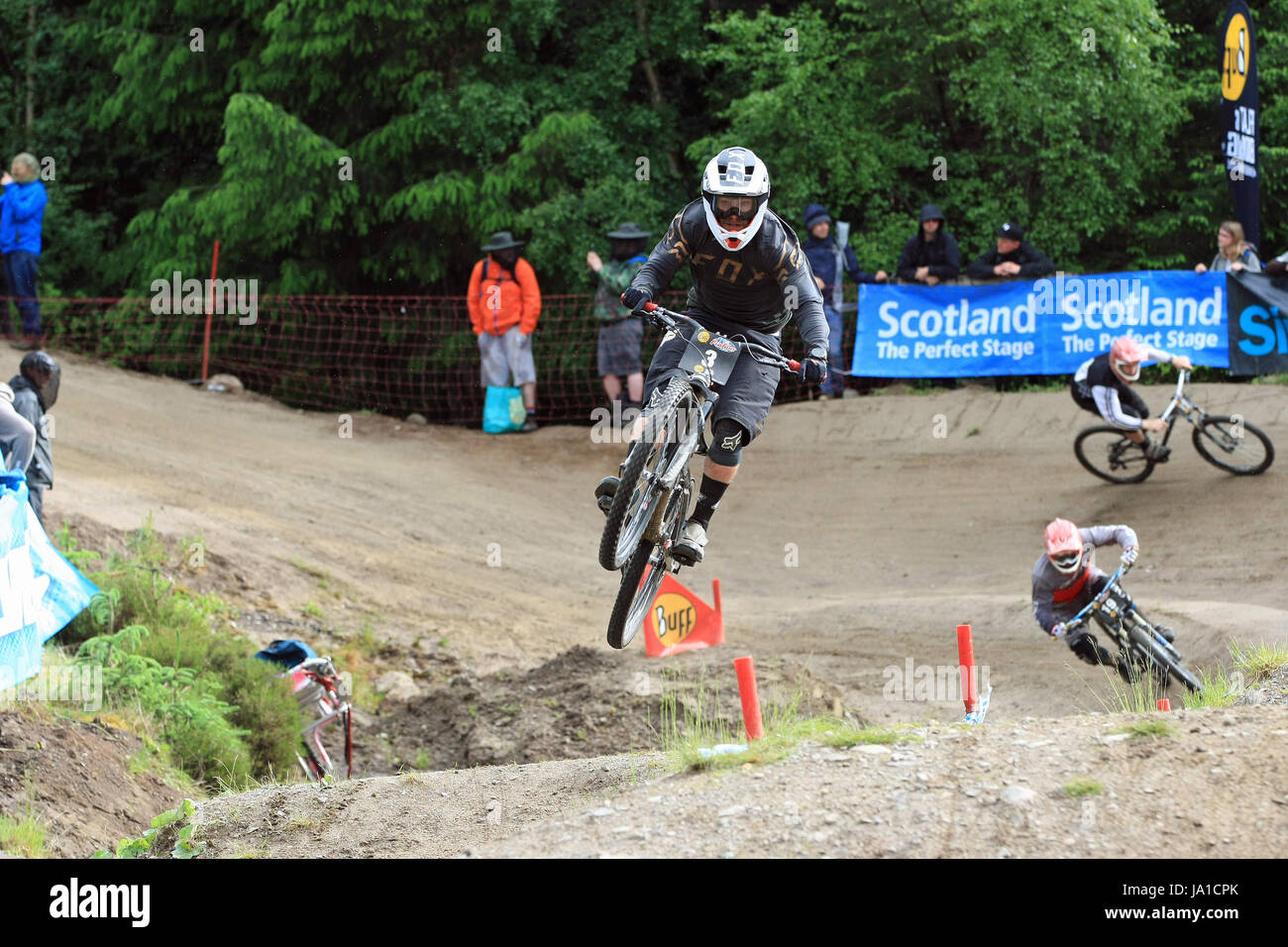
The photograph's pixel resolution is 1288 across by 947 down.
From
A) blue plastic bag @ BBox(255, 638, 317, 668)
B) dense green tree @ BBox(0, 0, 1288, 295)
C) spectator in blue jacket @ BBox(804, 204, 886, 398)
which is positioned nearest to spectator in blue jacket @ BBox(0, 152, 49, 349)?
dense green tree @ BBox(0, 0, 1288, 295)

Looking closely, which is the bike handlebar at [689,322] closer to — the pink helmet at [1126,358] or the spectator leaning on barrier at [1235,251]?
the pink helmet at [1126,358]

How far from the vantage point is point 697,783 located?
6.12 metres

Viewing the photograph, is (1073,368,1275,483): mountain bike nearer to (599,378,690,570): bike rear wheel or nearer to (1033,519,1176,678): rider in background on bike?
(1033,519,1176,678): rider in background on bike

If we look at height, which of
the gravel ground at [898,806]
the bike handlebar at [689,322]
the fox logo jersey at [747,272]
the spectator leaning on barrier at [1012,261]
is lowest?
the gravel ground at [898,806]

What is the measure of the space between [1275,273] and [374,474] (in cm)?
1026

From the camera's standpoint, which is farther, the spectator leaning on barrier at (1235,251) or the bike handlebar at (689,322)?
the spectator leaning on barrier at (1235,251)

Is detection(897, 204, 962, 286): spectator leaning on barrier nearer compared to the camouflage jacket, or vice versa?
the camouflage jacket

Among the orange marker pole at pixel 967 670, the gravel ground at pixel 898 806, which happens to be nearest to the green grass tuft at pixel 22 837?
the gravel ground at pixel 898 806

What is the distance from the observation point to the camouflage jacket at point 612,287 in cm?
1711

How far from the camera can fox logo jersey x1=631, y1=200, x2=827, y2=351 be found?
25.2 ft

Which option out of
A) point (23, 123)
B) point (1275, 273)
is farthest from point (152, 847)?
point (23, 123)

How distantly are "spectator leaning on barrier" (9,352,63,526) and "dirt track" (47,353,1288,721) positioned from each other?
8.04 ft

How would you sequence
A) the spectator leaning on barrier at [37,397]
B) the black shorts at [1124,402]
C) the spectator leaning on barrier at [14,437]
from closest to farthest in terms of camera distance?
the spectator leaning on barrier at [14,437] < the spectator leaning on barrier at [37,397] < the black shorts at [1124,402]

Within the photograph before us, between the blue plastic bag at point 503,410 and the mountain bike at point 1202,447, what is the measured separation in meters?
7.35
